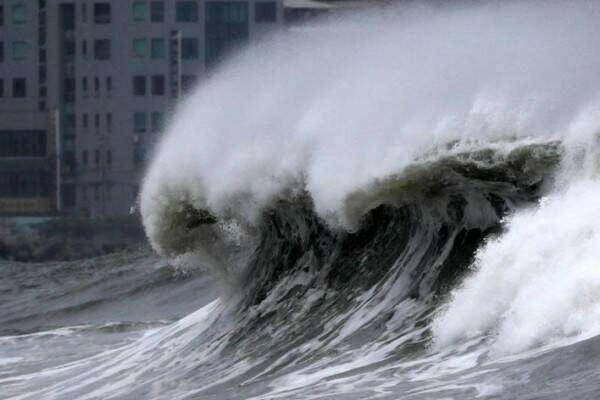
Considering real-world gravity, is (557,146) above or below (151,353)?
above

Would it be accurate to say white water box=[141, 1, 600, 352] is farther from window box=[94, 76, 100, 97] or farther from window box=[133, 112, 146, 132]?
window box=[94, 76, 100, 97]

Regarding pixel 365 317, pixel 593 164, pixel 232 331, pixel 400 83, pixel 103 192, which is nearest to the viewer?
pixel 593 164

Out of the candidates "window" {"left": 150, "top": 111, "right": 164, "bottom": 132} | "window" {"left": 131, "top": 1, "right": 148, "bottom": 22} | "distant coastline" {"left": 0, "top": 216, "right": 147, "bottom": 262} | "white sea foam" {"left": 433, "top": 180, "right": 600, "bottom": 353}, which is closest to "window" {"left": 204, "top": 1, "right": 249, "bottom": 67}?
"window" {"left": 131, "top": 1, "right": 148, "bottom": 22}

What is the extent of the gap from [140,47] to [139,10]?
7.06 feet

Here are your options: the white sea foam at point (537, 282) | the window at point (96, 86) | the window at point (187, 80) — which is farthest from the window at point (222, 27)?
the white sea foam at point (537, 282)

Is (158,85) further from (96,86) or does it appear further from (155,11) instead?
(155,11)

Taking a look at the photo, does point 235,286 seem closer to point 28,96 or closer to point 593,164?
point 593,164

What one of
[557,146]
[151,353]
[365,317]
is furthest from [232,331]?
[557,146]

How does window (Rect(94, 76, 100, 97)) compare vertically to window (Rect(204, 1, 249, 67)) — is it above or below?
below

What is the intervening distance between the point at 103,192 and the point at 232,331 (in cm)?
6388

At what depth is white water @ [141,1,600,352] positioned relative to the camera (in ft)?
42.9

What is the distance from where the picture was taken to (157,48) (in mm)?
82750

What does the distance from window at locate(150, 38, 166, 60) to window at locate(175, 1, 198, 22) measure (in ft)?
4.85

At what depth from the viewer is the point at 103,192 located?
269 feet
